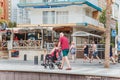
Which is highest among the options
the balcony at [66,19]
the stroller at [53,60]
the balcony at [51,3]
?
the balcony at [51,3]

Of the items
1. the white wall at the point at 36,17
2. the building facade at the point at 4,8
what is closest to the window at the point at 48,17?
the white wall at the point at 36,17

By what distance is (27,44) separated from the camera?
39000 mm

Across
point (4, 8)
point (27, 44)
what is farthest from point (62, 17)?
point (4, 8)

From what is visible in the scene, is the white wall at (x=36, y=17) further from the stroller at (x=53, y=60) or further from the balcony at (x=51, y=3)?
the stroller at (x=53, y=60)

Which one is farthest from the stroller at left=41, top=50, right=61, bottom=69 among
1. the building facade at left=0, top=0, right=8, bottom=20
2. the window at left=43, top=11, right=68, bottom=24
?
the building facade at left=0, top=0, right=8, bottom=20

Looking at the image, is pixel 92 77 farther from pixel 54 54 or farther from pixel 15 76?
pixel 54 54

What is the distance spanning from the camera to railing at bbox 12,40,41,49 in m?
38.5

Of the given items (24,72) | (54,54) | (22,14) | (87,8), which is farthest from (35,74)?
(22,14)

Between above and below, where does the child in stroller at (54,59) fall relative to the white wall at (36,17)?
below

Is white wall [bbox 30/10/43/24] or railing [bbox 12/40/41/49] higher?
white wall [bbox 30/10/43/24]

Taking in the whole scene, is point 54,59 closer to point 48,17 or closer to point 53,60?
point 53,60

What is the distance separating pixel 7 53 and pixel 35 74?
2503 cm

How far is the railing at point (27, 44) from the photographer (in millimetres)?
38469

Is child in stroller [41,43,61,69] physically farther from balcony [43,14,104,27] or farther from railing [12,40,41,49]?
balcony [43,14,104,27]
